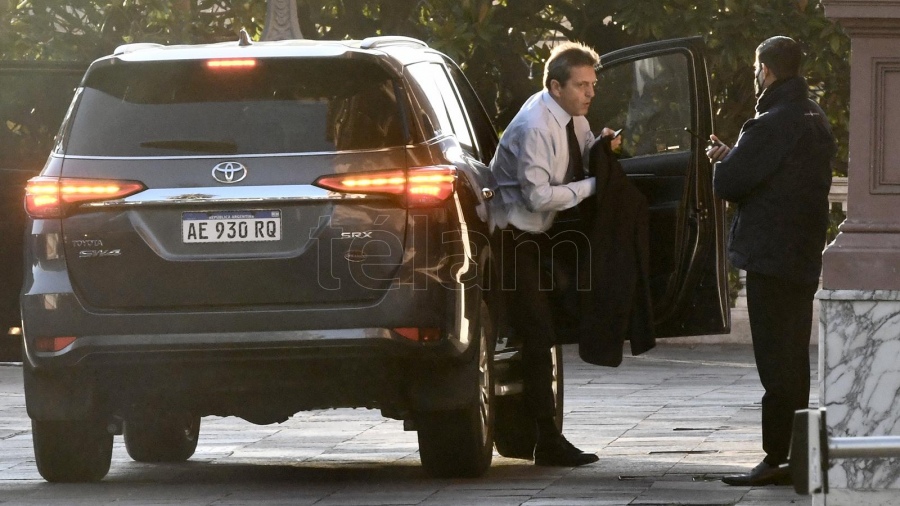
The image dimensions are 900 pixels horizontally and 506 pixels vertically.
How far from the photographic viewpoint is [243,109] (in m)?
7.54

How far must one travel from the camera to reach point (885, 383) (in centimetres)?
686

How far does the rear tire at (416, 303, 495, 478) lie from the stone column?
153cm

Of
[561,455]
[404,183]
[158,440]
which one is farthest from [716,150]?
[158,440]

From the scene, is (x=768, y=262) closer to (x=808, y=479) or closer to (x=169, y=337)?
(x=169, y=337)

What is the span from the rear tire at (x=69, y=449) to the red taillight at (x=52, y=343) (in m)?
0.54

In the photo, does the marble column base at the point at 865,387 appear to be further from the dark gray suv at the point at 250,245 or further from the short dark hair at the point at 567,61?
the short dark hair at the point at 567,61

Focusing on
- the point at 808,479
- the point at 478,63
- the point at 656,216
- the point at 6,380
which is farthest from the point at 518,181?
the point at 478,63

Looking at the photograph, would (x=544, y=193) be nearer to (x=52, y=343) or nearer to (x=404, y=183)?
(x=404, y=183)

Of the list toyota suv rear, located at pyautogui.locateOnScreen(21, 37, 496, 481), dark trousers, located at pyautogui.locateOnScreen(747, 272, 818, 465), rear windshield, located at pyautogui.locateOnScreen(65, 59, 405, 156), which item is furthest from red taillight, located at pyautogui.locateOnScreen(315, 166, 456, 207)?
dark trousers, located at pyautogui.locateOnScreen(747, 272, 818, 465)

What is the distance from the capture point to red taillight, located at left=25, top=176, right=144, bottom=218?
748cm

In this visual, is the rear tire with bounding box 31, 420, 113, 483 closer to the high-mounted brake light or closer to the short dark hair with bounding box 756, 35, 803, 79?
the high-mounted brake light

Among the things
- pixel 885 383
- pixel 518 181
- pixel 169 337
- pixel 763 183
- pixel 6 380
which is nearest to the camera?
pixel 885 383

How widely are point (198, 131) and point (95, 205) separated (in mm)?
479

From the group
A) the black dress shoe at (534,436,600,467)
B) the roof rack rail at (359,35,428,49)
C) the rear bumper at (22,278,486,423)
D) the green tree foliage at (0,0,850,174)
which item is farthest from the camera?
the green tree foliage at (0,0,850,174)
